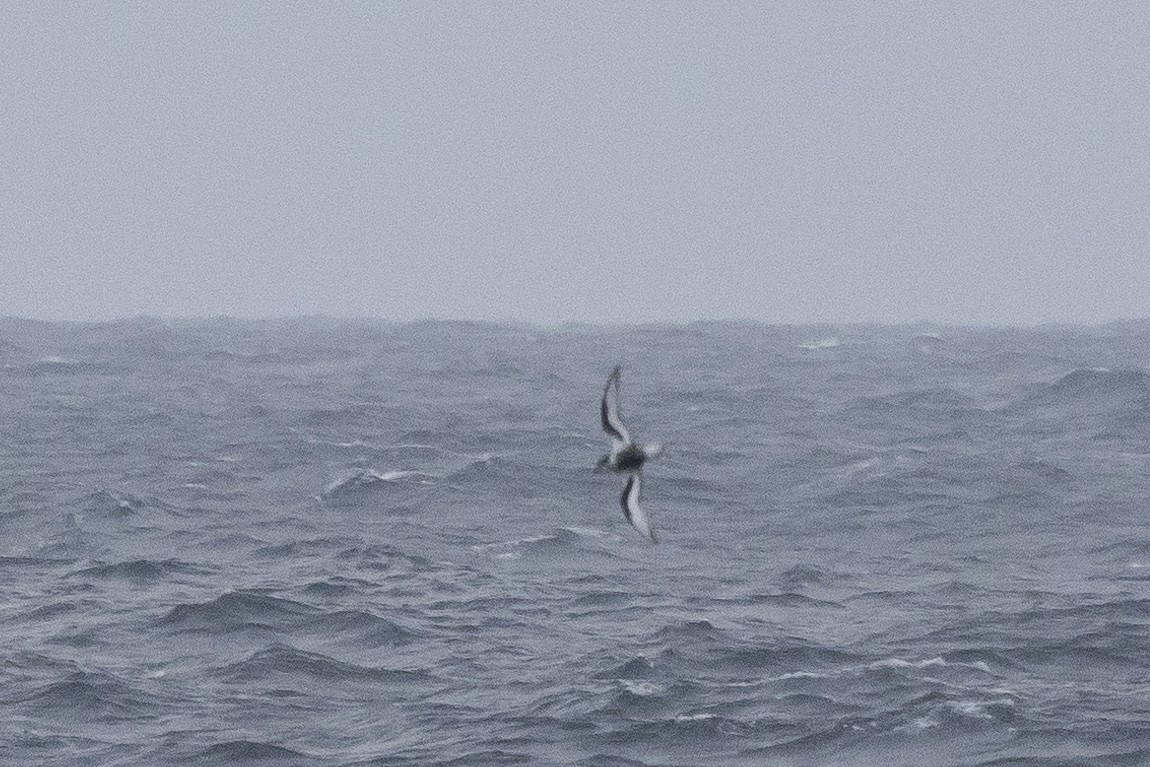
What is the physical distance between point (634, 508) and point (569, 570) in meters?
15.2

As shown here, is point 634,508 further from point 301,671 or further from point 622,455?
point 301,671

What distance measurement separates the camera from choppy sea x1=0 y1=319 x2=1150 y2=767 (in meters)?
25.4

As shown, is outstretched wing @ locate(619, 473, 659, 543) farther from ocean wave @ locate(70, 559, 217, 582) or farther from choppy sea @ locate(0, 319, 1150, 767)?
ocean wave @ locate(70, 559, 217, 582)

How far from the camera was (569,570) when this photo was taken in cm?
3472

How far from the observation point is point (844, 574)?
113 feet

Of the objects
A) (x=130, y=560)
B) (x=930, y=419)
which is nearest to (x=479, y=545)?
(x=130, y=560)

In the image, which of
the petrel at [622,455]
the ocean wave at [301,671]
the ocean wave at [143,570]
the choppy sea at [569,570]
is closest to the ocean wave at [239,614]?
the choppy sea at [569,570]

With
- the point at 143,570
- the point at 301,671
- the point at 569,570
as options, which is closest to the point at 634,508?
the point at 301,671

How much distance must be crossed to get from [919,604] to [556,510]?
1009 centimetres

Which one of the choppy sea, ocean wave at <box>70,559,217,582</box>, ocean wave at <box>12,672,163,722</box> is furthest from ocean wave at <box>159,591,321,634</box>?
ocean wave at <box>12,672,163,722</box>

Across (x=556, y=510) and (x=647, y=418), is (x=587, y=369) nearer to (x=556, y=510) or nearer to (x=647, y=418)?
(x=647, y=418)

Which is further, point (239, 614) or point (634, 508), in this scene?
point (239, 614)

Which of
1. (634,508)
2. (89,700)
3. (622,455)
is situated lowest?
(89,700)

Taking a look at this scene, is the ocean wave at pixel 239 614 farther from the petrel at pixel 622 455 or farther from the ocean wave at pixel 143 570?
the petrel at pixel 622 455
